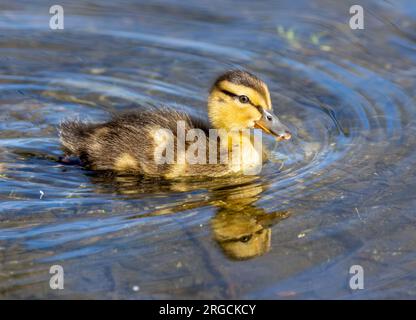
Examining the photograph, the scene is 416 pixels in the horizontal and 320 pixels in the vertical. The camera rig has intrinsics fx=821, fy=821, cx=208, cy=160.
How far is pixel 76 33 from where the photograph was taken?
7762 millimetres

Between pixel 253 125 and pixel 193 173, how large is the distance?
22.3 inches

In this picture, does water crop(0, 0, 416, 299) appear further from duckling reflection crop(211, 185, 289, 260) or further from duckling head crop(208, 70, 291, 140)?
duckling head crop(208, 70, 291, 140)

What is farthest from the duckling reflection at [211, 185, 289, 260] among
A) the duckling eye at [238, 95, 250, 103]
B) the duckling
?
the duckling eye at [238, 95, 250, 103]

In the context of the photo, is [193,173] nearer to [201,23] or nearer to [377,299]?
[377,299]

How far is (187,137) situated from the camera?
554 centimetres

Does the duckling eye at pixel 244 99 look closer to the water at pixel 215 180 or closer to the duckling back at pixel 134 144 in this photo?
the duckling back at pixel 134 144

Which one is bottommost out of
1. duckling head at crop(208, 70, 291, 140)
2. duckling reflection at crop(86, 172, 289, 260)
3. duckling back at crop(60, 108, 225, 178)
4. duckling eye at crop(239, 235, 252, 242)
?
duckling eye at crop(239, 235, 252, 242)

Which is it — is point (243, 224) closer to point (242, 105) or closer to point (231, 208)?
point (231, 208)

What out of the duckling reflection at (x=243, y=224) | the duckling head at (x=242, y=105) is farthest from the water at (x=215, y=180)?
the duckling head at (x=242, y=105)

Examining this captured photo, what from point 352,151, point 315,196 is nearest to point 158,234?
point 315,196

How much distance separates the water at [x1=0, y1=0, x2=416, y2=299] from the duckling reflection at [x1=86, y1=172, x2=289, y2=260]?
13 millimetres

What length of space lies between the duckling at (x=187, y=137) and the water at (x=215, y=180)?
0.13 meters

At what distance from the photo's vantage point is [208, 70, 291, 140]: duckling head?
5.57m

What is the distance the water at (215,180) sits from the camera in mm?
4414
